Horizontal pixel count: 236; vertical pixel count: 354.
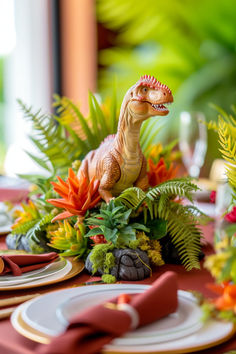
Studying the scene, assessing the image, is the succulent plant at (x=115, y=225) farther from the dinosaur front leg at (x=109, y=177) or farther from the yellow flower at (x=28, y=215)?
the yellow flower at (x=28, y=215)

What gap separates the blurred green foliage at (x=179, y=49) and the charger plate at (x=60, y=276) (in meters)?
3.27

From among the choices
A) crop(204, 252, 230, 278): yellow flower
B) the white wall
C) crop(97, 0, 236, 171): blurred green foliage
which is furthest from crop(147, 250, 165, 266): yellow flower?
crop(97, 0, 236, 171): blurred green foliage

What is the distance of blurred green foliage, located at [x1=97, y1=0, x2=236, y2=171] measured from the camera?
4.12 m

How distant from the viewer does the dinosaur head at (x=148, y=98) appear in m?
0.87

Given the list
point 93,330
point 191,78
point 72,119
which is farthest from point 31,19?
point 93,330

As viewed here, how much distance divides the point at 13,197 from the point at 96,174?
0.69 m

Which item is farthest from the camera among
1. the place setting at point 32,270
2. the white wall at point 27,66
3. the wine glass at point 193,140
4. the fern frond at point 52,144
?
the white wall at point 27,66

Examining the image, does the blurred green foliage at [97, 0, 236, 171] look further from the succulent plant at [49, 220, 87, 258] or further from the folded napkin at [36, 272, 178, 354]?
the folded napkin at [36, 272, 178, 354]

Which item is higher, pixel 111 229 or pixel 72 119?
pixel 72 119

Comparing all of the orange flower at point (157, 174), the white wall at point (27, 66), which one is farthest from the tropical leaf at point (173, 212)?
the white wall at point (27, 66)

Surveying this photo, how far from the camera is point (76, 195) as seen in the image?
0.95 metres

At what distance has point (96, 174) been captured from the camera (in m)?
1.00

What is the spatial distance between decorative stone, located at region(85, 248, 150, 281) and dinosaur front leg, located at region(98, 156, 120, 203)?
5.1 inches

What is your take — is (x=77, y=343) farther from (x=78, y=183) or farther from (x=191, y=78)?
(x=191, y=78)
